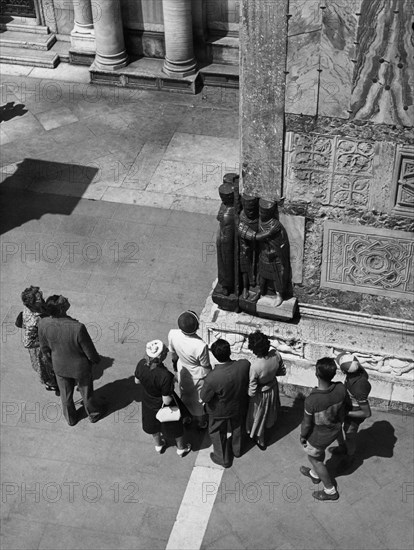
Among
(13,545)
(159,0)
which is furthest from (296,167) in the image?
(159,0)

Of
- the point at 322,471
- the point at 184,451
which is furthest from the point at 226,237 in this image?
the point at 322,471

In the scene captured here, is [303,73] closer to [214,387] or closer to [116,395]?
[214,387]

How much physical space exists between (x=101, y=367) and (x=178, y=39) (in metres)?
7.53

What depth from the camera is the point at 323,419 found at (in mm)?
8734

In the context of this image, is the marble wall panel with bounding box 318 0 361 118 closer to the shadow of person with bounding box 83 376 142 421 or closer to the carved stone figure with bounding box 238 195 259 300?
the carved stone figure with bounding box 238 195 259 300

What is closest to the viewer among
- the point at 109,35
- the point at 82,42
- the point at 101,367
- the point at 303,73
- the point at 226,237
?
the point at 303,73

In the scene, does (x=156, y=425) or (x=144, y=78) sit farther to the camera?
(x=144, y=78)

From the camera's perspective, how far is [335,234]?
31.3ft

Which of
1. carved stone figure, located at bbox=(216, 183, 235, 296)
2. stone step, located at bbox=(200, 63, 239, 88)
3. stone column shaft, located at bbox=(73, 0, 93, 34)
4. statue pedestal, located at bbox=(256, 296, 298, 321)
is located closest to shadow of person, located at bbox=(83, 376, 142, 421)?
carved stone figure, located at bbox=(216, 183, 235, 296)

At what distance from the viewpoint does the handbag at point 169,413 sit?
9.31 m

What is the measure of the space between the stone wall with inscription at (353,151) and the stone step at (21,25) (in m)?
10.4

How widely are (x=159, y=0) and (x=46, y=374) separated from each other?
8.70 m

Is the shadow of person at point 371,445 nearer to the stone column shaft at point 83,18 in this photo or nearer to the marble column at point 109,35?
the marble column at point 109,35

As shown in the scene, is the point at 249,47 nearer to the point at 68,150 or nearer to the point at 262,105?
the point at 262,105
